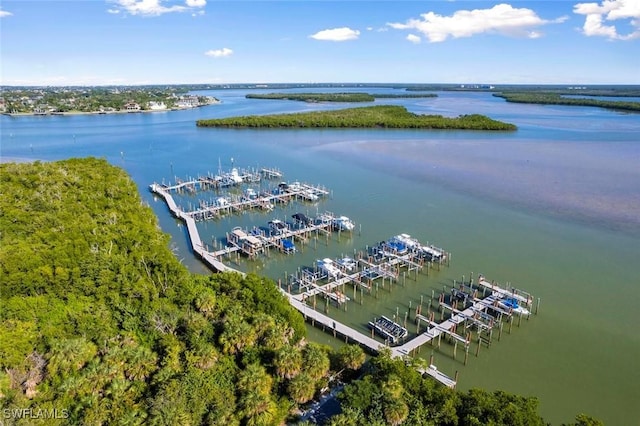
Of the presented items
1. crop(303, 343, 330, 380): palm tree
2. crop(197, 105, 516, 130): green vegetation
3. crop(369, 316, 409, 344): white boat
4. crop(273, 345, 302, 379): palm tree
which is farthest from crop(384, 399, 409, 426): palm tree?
crop(197, 105, 516, 130): green vegetation

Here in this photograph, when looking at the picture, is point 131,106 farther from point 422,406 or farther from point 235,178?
point 422,406

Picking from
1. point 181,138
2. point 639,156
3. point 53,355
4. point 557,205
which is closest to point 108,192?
point 53,355

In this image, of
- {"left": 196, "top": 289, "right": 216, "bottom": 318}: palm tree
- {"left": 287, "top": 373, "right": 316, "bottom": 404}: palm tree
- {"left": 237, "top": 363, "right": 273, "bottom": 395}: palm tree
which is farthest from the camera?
{"left": 196, "top": 289, "right": 216, "bottom": 318}: palm tree

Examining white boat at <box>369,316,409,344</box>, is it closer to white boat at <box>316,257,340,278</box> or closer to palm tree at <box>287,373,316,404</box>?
white boat at <box>316,257,340,278</box>

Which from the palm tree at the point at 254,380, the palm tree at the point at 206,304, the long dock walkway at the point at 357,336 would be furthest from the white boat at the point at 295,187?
the palm tree at the point at 254,380

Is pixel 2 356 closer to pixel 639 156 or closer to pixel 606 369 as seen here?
pixel 606 369

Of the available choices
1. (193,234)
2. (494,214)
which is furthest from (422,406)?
(494,214)
